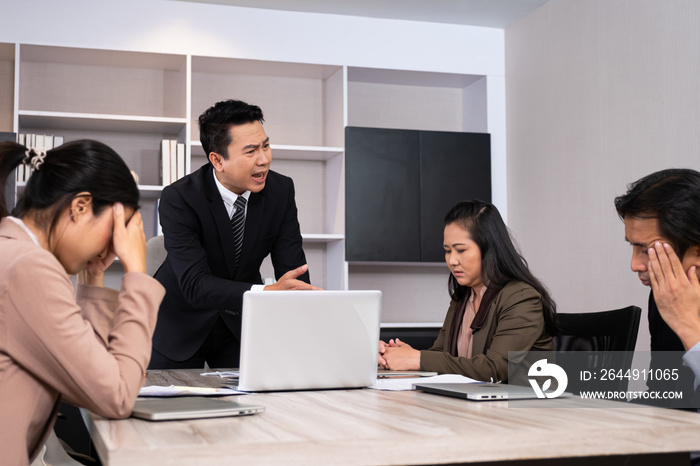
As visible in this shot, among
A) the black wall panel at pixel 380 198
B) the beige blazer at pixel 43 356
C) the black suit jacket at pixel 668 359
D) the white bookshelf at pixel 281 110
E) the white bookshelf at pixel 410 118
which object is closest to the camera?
the beige blazer at pixel 43 356

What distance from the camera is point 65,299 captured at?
115 cm

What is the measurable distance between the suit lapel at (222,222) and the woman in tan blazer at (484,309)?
0.76 meters

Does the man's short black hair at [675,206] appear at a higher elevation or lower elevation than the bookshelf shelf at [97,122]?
lower

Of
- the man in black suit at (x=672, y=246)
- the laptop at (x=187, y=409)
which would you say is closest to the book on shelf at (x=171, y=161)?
the man in black suit at (x=672, y=246)

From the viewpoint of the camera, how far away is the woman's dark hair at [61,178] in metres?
1.28

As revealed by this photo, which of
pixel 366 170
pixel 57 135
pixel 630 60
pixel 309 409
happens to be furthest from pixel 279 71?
pixel 309 409

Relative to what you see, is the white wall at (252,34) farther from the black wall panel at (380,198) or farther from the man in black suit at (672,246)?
the man in black suit at (672,246)

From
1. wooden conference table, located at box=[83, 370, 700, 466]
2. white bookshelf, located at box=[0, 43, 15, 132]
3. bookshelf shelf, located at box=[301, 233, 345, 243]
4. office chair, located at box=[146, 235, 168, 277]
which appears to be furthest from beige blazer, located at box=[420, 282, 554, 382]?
white bookshelf, located at box=[0, 43, 15, 132]

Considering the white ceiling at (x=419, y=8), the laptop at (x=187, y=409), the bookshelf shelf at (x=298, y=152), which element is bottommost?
the laptop at (x=187, y=409)

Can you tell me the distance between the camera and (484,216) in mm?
2389

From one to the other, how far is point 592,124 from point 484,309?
7.30 feet

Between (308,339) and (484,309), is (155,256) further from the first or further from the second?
(308,339)

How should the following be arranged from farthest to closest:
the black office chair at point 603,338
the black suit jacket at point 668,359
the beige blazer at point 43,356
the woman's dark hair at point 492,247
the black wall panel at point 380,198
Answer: the black wall panel at point 380,198
the woman's dark hair at point 492,247
the black office chair at point 603,338
the black suit jacket at point 668,359
the beige blazer at point 43,356

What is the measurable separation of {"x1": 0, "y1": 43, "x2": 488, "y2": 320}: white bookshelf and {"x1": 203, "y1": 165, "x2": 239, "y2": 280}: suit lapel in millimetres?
1593
